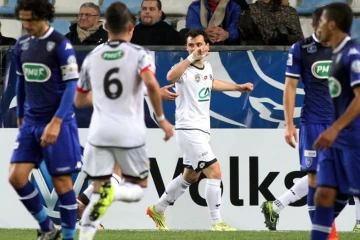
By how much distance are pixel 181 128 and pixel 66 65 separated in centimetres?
379

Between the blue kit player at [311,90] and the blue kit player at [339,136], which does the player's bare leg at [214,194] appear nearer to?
the blue kit player at [311,90]

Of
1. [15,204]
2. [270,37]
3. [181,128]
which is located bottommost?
[15,204]

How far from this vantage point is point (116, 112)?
7910mm

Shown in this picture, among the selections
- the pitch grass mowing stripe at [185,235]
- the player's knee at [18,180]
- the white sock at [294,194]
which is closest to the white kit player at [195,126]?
the white sock at [294,194]

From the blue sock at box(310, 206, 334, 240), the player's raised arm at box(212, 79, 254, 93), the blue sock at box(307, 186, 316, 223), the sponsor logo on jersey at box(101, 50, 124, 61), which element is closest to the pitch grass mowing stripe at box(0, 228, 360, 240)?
the blue sock at box(307, 186, 316, 223)

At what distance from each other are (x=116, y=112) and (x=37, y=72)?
1.16 meters

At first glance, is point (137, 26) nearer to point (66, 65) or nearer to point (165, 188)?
point (165, 188)

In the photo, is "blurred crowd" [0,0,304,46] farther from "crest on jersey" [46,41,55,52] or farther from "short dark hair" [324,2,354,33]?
"short dark hair" [324,2,354,33]

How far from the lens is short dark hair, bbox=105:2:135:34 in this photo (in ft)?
26.2

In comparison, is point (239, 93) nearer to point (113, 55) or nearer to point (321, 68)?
point (321, 68)

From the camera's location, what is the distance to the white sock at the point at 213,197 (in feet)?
39.7

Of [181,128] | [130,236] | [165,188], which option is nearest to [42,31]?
Answer: [130,236]

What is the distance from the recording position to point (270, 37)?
521 inches

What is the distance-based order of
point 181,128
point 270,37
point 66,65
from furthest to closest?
point 270,37 → point 181,128 → point 66,65
